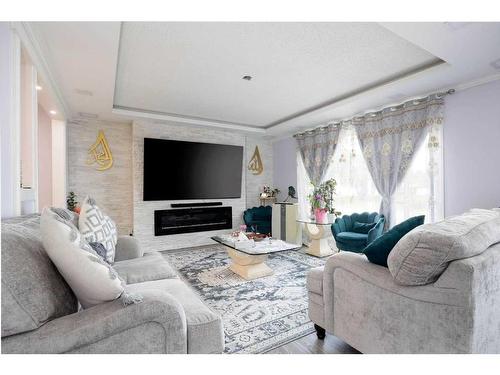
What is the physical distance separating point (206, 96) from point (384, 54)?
2.32 meters

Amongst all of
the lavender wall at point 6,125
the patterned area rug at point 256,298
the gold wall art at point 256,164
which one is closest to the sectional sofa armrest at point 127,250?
the patterned area rug at point 256,298

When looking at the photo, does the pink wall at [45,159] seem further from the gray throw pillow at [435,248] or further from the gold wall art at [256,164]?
the gray throw pillow at [435,248]

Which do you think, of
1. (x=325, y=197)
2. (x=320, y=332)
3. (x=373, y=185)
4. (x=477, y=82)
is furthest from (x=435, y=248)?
(x=325, y=197)

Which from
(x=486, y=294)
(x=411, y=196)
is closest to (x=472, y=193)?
(x=411, y=196)

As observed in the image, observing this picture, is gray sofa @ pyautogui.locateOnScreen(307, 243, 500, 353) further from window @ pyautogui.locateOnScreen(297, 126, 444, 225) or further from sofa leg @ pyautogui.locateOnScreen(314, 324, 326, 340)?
window @ pyautogui.locateOnScreen(297, 126, 444, 225)

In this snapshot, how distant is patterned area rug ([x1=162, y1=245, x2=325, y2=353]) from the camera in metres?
1.91

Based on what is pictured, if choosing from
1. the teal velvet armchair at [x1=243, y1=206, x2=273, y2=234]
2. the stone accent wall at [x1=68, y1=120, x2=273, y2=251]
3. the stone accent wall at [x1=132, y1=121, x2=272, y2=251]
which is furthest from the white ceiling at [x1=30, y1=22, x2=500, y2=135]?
the teal velvet armchair at [x1=243, y1=206, x2=273, y2=234]

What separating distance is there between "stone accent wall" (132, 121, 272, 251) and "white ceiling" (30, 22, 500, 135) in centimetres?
66

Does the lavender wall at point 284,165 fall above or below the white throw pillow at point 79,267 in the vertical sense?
above

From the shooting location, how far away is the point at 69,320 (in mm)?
1060

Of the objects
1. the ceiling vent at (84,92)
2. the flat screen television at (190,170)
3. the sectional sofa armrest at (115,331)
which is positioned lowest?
the sectional sofa armrest at (115,331)

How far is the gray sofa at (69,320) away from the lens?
962mm

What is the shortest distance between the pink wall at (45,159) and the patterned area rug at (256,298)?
2.16 m

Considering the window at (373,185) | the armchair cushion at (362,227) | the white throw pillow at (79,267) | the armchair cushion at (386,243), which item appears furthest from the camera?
the armchair cushion at (362,227)
